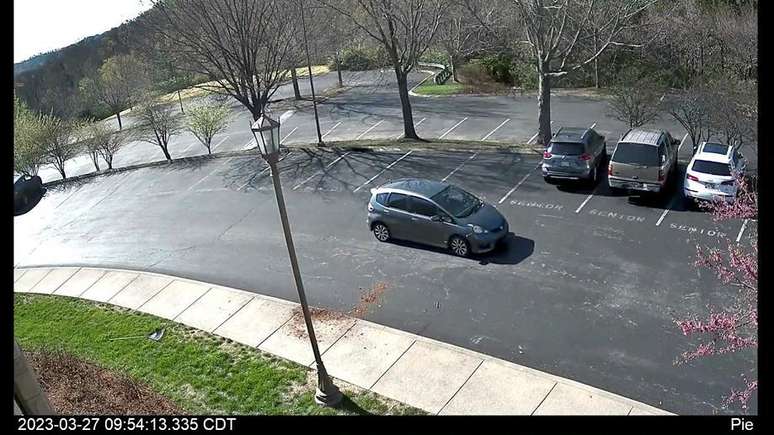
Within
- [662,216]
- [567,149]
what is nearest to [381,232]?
[567,149]

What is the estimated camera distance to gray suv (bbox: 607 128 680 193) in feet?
53.6

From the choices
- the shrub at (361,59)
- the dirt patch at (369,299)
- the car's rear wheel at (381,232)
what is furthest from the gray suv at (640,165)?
the shrub at (361,59)

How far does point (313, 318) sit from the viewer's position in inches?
510

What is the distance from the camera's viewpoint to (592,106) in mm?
29375

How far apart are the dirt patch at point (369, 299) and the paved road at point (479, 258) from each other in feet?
0.43

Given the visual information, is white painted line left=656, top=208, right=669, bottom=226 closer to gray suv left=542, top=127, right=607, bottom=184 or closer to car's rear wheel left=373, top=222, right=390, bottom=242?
gray suv left=542, top=127, right=607, bottom=184

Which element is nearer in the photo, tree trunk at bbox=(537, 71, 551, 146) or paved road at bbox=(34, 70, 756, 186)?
tree trunk at bbox=(537, 71, 551, 146)

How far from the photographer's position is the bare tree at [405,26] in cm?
2358

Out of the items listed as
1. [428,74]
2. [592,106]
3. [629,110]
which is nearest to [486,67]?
[428,74]

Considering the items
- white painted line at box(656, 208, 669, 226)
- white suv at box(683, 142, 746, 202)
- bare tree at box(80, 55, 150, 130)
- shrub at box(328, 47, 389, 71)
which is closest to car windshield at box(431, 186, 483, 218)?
white painted line at box(656, 208, 669, 226)

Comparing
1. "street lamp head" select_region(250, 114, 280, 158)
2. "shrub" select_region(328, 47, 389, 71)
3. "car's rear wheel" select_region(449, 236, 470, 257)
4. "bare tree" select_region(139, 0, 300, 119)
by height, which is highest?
"bare tree" select_region(139, 0, 300, 119)

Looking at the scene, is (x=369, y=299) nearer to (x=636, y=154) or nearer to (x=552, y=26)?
(x=636, y=154)

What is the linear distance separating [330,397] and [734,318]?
265 inches

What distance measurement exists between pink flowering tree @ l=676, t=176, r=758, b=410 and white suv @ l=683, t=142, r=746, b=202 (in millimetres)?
2414
